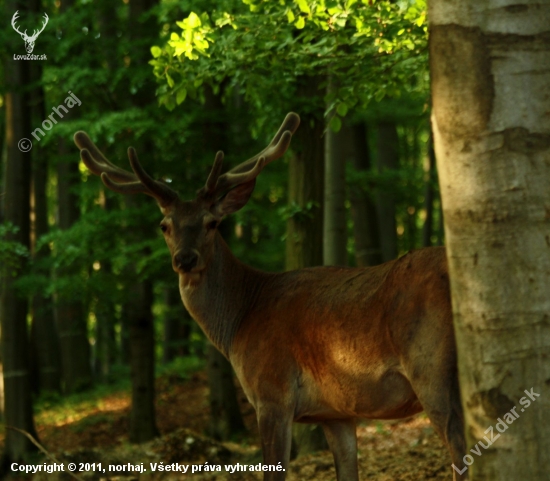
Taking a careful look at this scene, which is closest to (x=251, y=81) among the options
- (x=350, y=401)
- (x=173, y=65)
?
(x=173, y=65)

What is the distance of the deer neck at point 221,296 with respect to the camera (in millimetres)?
6973

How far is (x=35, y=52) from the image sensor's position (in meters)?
12.9

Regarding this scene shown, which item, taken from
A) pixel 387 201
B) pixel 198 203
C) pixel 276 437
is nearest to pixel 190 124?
pixel 198 203

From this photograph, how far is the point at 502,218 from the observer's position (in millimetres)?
3088

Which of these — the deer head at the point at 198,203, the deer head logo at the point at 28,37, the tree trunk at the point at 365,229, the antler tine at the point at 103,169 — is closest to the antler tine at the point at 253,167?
the deer head at the point at 198,203

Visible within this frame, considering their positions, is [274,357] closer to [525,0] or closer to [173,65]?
[173,65]

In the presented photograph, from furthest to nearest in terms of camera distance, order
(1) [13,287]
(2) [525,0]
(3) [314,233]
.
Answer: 1. (1) [13,287]
2. (3) [314,233]
3. (2) [525,0]

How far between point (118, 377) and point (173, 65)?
1768 centimetres

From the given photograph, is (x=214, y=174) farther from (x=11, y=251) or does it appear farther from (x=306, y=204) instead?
(x=11, y=251)

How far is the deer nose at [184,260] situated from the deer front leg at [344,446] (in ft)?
5.37

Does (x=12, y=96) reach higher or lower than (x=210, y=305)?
higher

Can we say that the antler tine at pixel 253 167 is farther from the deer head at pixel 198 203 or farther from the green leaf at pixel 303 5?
the green leaf at pixel 303 5

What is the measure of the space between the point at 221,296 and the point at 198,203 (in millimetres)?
811

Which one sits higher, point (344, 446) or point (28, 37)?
point (28, 37)
